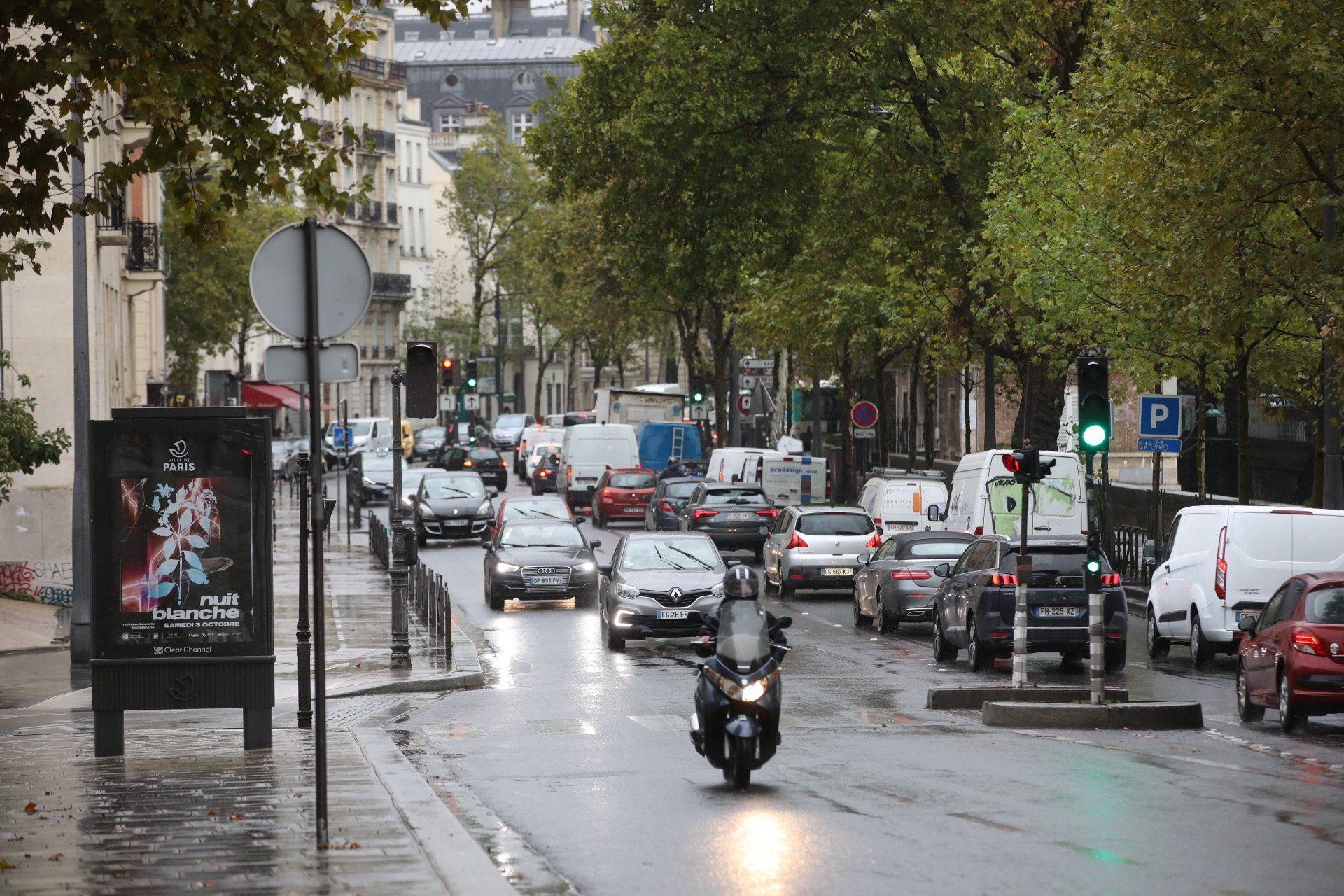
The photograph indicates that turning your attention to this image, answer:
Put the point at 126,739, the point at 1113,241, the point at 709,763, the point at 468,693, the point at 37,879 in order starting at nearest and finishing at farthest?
the point at 37,879 < the point at 709,763 < the point at 126,739 < the point at 468,693 < the point at 1113,241

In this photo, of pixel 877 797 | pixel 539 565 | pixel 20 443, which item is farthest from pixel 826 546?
pixel 877 797

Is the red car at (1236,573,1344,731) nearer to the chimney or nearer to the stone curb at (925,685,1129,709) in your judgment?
the stone curb at (925,685,1129,709)

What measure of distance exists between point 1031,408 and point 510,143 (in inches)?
3521

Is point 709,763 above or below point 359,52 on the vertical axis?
below

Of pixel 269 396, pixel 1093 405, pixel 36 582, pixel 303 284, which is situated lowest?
pixel 36 582

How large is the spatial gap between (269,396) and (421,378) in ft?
182

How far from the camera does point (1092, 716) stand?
17.2 metres

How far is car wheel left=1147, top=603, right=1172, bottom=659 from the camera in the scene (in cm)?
2503

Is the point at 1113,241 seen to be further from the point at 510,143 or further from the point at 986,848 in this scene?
the point at 510,143

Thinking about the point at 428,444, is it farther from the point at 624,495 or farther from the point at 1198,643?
the point at 1198,643

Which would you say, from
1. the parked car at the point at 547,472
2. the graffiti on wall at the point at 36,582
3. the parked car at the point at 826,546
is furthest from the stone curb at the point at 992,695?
the parked car at the point at 547,472

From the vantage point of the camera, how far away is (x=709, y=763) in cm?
1404

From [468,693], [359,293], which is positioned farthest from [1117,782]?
[468,693]

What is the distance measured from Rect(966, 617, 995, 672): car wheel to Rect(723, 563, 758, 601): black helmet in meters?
9.52
